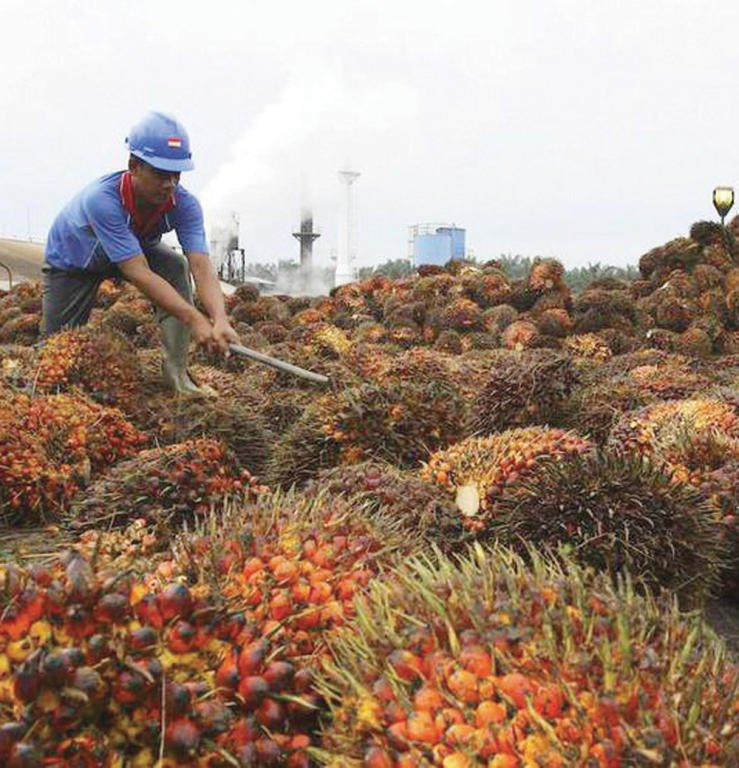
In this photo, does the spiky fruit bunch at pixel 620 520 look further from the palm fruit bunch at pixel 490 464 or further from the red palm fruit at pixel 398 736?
the red palm fruit at pixel 398 736

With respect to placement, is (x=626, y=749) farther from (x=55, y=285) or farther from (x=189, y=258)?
(x=55, y=285)

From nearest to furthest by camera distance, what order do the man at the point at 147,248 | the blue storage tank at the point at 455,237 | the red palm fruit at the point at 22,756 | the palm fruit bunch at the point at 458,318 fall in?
the red palm fruit at the point at 22,756 < the man at the point at 147,248 < the palm fruit bunch at the point at 458,318 < the blue storage tank at the point at 455,237

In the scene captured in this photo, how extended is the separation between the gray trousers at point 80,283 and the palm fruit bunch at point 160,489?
3.12 metres

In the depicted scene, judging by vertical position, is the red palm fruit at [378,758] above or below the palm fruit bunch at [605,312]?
below

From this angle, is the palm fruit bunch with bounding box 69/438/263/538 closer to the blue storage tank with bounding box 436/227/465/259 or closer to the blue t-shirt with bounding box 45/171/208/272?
the blue t-shirt with bounding box 45/171/208/272

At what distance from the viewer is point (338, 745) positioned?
168 centimetres

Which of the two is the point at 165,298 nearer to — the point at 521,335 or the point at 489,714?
the point at 489,714

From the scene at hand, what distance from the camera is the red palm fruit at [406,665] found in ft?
5.47

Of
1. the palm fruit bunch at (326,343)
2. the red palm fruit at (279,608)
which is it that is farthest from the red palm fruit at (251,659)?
the palm fruit bunch at (326,343)

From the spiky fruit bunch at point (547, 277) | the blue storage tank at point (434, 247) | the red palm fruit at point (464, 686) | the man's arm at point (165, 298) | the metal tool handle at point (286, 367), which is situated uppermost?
the blue storage tank at point (434, 247)

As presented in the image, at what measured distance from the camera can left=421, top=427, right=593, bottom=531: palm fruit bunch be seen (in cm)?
339

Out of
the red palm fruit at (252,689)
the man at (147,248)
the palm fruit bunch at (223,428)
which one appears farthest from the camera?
the man at (147,248)

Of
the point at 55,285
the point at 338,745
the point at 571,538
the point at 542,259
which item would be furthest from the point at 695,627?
the point at 542,259

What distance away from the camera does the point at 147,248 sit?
6621 millimetres
